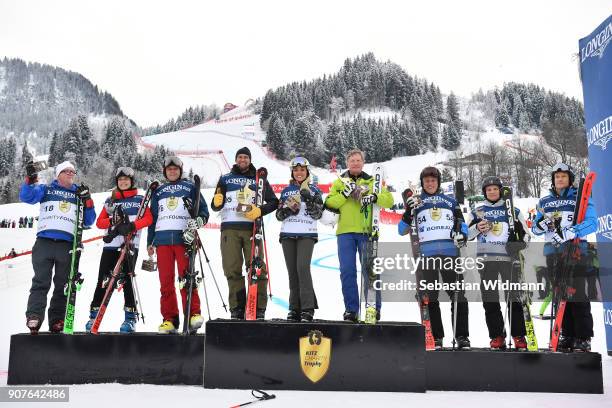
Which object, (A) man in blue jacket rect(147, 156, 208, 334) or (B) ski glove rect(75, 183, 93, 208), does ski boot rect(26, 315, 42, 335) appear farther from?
(B) ski glove rect(75, 183, 93, 208)

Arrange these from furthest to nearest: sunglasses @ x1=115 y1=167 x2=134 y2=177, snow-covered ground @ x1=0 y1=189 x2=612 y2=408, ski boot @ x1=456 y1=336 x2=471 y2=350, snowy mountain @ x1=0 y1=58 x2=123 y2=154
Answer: snowy mountain @ x1=0 y1=58 x2=123 y2=154, sunglasses @ x1=115 y1=167 x2=134 y2=177, ski boot @ x1=456 y1=336 x2=471 y2=350, snow-covered ground @ x1=0 y1=189 x2=612 y2=408

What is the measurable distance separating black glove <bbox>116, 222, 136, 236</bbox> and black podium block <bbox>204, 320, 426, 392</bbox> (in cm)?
150

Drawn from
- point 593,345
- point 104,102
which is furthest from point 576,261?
point 104,102

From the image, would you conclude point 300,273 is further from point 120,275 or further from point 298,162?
point 120,275

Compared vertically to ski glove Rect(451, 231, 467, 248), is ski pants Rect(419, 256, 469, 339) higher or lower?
lower

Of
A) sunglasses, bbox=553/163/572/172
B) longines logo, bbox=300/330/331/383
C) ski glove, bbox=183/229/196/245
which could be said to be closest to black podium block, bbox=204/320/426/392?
longines logo, bbox=300/330/331/383

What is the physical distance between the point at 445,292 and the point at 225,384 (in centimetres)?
229

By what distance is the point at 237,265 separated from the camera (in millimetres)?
5090

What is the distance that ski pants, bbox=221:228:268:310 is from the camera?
500cm

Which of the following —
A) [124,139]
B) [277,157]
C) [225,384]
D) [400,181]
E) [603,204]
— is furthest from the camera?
[277,157]

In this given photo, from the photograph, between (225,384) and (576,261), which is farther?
(576,261)

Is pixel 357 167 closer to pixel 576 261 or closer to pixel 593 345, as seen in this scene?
pixel 576 261

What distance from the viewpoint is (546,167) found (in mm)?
59062

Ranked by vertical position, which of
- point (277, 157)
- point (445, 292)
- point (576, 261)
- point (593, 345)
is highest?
point (277, 157)
